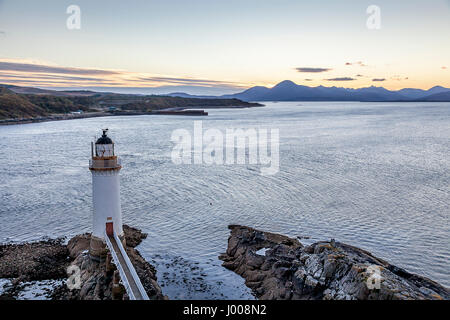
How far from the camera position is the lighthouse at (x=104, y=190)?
12.7 m

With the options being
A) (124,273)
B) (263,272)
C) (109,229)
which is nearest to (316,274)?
(263,272)

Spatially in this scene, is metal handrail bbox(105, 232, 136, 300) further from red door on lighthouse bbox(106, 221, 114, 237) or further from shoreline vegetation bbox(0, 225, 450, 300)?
shoreline vegetation bbox(0, 225, 450, 300)

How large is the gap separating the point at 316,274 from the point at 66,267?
989 centimetres

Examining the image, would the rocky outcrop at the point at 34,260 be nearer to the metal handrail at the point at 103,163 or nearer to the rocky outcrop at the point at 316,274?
the metal handrail at the point at 103,163

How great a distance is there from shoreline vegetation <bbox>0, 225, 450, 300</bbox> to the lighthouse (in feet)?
3.60

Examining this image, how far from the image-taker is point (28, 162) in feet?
130

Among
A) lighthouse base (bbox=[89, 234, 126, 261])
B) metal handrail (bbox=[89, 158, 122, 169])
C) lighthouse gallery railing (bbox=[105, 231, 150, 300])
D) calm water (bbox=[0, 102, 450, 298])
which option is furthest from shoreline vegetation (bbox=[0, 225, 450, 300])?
metal handrail (bbox=[89, 158, 122, 169])

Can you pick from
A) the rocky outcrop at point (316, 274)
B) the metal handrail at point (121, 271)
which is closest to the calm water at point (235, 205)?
the rocky outcrop at point (316, 274)

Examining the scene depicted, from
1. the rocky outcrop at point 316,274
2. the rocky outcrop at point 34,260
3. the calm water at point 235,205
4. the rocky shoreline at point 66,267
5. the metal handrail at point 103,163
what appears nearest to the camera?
the rocky outcrop at point 316,274

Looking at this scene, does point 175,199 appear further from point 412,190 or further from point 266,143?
point 266,143

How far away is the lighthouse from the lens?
41.5 feet

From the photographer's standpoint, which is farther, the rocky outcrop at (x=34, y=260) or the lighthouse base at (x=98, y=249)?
the rocky outcrop at (x=34, y=260)

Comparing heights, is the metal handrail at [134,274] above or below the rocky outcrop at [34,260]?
above

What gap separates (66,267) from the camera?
14.8 meters
